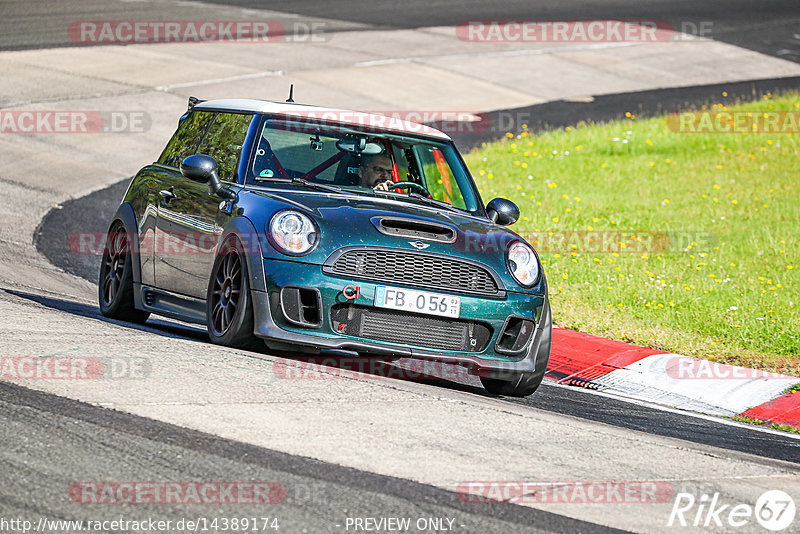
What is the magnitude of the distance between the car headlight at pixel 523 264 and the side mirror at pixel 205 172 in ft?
5.72

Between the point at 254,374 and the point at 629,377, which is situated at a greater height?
the point at 254,374

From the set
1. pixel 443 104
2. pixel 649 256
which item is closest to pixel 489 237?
pixel 649 256

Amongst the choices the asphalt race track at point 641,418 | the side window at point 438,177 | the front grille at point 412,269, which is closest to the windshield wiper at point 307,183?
the side window at point 438,177

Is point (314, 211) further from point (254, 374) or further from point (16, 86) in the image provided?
point (16, 86)

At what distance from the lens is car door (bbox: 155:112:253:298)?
7.50 meters

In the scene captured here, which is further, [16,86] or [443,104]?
[443,104]

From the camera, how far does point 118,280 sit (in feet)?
29.5

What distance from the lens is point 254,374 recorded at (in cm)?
618

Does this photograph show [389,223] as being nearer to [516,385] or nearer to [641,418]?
[516,385]

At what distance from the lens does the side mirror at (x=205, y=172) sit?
7.46 metres

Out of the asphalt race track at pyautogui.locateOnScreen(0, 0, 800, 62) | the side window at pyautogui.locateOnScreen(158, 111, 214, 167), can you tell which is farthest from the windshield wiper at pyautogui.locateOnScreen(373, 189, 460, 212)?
the asphalt race track at pyautogui.locateOnScreen(0, 0, 800, 62)

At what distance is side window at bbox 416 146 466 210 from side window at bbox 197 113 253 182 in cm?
123

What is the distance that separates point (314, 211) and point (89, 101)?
13797 millimetres

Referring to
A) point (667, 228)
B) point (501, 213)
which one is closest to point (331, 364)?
point (501, 213)
